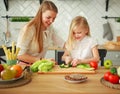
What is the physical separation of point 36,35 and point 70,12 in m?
1.72

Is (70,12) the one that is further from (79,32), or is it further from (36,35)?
(36,35)

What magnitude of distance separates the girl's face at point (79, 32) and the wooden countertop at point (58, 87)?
0.67 m

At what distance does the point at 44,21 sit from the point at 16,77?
0.70 m

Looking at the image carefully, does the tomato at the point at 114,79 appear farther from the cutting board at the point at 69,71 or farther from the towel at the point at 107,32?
the towel at the point at 107,32

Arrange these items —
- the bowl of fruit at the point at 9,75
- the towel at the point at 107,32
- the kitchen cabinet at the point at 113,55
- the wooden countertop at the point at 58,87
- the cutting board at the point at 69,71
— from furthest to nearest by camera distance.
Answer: the towel at the point at 107,32 → the kitchen cabinet at the point at 113,55 → the cutting board at the point at 69,71 → the bowl of fruit at the point at 9,75 → the wooden countertop at the point at 58,87

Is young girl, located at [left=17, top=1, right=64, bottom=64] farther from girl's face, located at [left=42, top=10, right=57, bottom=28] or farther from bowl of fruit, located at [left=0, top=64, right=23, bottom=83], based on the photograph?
bowl of fruit, located at [left=0, top=64, right=23, bottom=83]

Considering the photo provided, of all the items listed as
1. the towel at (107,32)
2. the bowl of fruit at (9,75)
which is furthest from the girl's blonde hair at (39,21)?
the towel at (107,32)

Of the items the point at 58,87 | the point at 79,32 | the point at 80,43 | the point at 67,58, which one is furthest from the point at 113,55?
the point at 58,87

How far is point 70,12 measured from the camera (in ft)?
11.5

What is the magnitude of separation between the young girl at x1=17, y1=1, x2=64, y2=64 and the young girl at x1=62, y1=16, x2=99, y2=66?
236 mm

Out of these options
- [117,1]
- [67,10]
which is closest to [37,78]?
[67,10]

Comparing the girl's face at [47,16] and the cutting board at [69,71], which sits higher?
the girl's face at [47,16]

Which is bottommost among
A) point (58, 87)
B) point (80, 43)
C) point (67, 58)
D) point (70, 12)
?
point (58, 87)

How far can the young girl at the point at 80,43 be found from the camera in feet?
6.43
